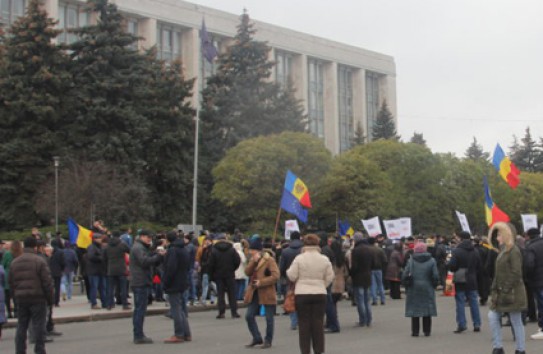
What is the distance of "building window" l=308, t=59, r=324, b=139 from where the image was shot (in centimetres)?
9616

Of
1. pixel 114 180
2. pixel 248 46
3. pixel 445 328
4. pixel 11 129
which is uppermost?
pixel 248 46

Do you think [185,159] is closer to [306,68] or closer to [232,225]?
[232,225]

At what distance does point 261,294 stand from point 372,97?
93.9 m

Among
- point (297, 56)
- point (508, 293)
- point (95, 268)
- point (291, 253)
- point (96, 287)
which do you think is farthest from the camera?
point (297, 56)

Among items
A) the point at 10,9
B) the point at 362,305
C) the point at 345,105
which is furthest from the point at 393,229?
the point at 345,105

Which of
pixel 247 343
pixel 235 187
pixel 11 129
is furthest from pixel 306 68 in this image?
pixel 247 343

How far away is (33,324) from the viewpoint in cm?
1191

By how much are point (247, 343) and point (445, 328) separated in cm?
413

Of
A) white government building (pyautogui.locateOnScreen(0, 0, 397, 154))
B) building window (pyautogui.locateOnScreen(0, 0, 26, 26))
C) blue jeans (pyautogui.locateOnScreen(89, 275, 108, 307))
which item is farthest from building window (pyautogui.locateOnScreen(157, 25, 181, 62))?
blue jeans (pyautogui.locateOnScreen(89, 275, 108, 307))

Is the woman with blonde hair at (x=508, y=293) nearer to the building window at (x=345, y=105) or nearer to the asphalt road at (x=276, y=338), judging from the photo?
the asphalt road at (x=276, y=338)

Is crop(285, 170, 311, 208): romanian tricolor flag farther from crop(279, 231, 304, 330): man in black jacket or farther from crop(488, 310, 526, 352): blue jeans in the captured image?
crop(488, 310, 526, 352): blue jeans

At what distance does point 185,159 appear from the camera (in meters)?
50.9

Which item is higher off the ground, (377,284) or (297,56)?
(297,56)

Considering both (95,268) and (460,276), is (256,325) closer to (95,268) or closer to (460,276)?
(460,276)
